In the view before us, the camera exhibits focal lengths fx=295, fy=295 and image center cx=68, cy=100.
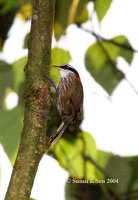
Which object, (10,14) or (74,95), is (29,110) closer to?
(74,95)

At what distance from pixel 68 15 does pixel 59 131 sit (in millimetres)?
335

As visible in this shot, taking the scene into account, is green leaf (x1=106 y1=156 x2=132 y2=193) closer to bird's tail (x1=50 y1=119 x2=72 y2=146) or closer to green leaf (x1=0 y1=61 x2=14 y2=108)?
bird's tail (x1=50 y1=119 x2=72 y2=146)

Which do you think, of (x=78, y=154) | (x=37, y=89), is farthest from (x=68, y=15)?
(x=78, y=154)

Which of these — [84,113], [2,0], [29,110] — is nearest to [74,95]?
[84,113]

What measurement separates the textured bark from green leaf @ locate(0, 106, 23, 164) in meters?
0.13

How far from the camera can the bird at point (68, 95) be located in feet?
2.84

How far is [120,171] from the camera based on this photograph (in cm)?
82

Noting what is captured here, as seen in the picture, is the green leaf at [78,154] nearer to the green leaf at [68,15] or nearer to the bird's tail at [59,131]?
the bird's tail at [59,131]

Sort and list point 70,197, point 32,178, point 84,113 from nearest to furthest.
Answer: point 32,178, point 70,197, point 84,113

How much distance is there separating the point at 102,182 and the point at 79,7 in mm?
507

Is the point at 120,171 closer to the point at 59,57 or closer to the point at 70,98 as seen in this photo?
the point at 70,98

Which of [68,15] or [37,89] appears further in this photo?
[68,15]

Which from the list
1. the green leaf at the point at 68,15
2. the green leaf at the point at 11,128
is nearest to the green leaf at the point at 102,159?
the green leaf at the point at 11,128

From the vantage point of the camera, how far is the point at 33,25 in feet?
2.31
